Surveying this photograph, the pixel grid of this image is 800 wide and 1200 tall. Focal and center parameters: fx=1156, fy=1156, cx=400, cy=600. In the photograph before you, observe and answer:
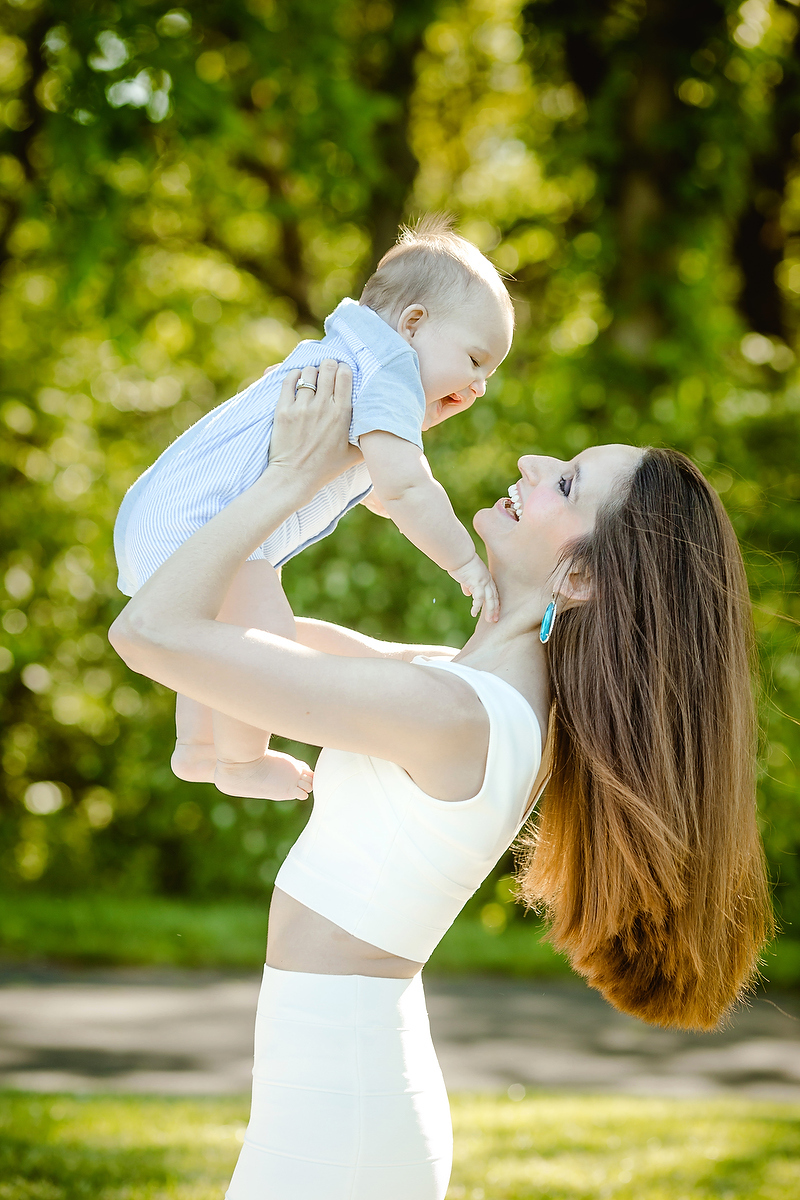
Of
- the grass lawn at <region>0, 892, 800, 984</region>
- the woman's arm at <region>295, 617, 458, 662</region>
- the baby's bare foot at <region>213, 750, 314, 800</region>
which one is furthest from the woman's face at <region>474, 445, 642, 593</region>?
the grass lawn at <region>0, 892, 800, 984</region>

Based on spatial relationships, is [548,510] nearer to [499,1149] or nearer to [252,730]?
[252,730]

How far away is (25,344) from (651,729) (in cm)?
865

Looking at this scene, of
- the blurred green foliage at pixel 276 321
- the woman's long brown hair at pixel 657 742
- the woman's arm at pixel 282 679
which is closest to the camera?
the woman's arm at pixel 282 679

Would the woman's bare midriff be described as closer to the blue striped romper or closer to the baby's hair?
the blue striped romper

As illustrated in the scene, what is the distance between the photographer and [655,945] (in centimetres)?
202

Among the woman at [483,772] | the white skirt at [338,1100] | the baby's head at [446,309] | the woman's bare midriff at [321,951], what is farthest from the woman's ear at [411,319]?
the white skirt at [338,1100]

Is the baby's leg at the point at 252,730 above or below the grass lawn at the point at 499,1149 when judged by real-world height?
above

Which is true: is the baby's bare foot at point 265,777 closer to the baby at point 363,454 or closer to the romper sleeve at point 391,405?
the baby at point 363,454

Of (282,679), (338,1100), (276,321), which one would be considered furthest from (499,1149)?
(276,321)

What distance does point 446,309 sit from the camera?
7.06ft

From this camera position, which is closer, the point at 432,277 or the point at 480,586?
the point at 480,586

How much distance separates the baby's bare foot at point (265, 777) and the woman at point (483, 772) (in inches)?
9.9

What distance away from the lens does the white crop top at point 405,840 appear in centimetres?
179

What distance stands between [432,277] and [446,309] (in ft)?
0.22
